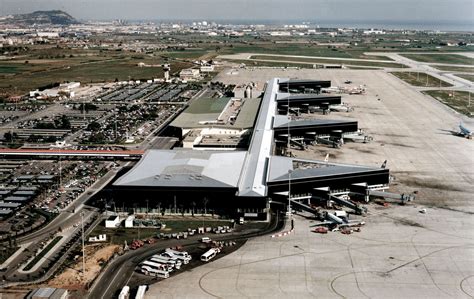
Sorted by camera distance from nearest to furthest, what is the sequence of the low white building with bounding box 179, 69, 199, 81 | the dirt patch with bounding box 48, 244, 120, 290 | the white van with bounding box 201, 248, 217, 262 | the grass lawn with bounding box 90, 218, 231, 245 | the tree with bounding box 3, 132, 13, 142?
the dirt patch with bounding box 48, 244, 120, 290, the white van with bounding box 201, 248, 217, 262, the grass lawn with bounding box 90, 218, 231, 245, the tree with bounding box 3, 132, 13, 142, the low white building with bounding box 179, 69, 199, 81

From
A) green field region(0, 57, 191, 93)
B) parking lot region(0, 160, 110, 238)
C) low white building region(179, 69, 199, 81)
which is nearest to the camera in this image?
parking lot region(0, 160, 110, 238)

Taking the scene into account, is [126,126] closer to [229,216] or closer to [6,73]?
[229,216]

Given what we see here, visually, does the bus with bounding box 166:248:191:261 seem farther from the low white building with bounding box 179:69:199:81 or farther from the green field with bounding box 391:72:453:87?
the low white building with bounding box 179:69:199:81

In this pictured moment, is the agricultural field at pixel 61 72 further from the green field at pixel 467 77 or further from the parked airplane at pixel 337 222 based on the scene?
the parked airplane at pixel 337 222

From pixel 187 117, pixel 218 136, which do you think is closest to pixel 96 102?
pixel 187 117

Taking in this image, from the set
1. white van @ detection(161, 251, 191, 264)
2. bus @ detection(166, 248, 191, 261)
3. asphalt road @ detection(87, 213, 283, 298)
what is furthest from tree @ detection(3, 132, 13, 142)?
white van @ detection(161, 251, 191, 264)

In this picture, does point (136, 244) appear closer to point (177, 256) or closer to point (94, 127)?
point (177, 256)
